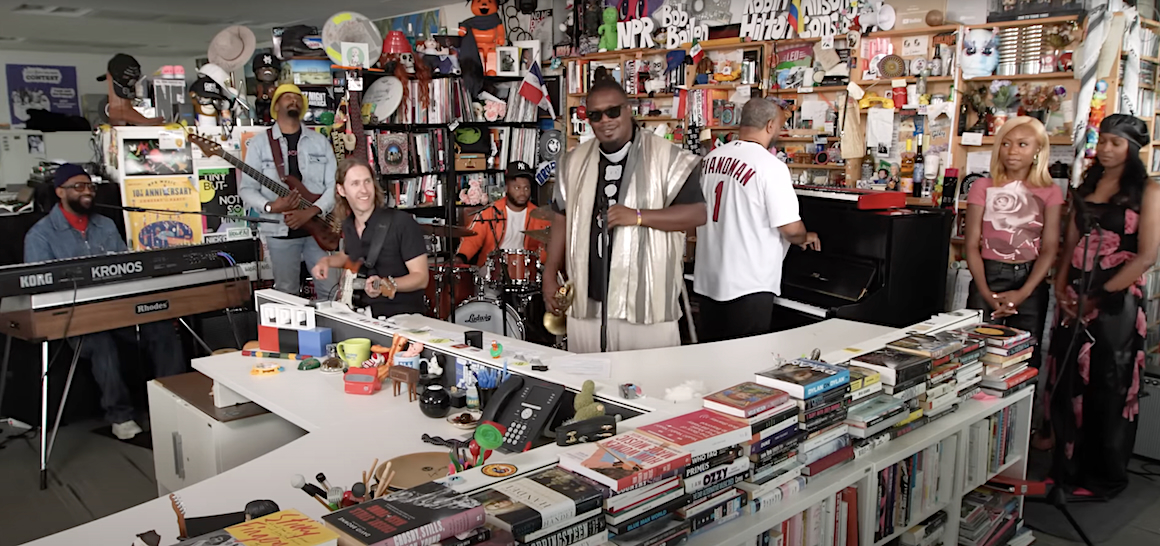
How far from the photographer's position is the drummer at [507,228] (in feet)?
18.0

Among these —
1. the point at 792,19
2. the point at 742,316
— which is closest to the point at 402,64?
the point at 792,19

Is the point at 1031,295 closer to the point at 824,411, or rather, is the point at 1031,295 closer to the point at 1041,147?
the point at 1041,147

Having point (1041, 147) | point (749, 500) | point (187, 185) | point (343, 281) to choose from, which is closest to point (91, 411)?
point (187, 185)

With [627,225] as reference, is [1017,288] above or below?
below

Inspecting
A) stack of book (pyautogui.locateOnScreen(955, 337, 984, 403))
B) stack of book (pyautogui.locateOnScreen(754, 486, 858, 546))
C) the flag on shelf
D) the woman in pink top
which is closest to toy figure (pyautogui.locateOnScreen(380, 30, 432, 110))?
the flag on shelf

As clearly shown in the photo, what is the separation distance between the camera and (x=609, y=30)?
261 inches

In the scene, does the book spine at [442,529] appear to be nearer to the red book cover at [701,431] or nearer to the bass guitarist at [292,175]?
the red book cover at [701,431]

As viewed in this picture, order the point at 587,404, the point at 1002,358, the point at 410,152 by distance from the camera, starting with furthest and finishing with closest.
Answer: the point at 410,152 → the point at 1002,358 → the point at 587,404

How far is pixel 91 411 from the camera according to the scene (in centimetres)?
471

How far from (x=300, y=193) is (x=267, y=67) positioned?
137 cm

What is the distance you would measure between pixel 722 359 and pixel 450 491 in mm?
1320

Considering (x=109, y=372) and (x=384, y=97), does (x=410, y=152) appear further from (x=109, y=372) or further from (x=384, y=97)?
(x=109, y=372)

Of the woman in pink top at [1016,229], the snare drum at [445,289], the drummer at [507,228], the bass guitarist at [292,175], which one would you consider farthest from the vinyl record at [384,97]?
the woman in pink top at [1016,229]

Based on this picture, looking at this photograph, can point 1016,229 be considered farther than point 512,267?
No
